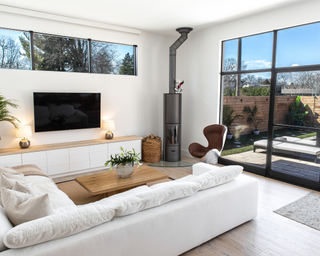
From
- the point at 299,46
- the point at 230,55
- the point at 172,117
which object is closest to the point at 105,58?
the point at 172,117

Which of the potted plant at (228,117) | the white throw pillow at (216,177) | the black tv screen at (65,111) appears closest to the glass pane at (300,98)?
the potted plant at (228,117)

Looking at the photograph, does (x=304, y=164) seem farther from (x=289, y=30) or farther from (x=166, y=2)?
(x=166, y=2)

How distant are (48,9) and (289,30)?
3928 mm

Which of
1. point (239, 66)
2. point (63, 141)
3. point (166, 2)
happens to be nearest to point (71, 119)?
point (63, 141)

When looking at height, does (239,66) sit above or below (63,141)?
above

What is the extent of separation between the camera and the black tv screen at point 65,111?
4.40 metres

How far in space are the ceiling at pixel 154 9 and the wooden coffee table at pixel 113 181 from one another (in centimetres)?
256

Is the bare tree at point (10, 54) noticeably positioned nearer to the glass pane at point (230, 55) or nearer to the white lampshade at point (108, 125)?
the white lampshade at point (108, 125)

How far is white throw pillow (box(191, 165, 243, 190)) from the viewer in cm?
236

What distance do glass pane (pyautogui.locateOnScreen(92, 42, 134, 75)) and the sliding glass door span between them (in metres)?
2.01

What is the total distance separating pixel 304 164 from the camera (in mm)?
4039

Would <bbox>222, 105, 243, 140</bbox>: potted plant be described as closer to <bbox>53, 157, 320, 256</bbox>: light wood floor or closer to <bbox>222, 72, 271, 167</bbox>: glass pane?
<bbox>222, 72, 271, 167</bbox>: glass pane

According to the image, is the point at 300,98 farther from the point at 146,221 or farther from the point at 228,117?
the point at 146,221

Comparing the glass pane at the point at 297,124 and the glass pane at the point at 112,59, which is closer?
the glass pane at the point at 297,124
